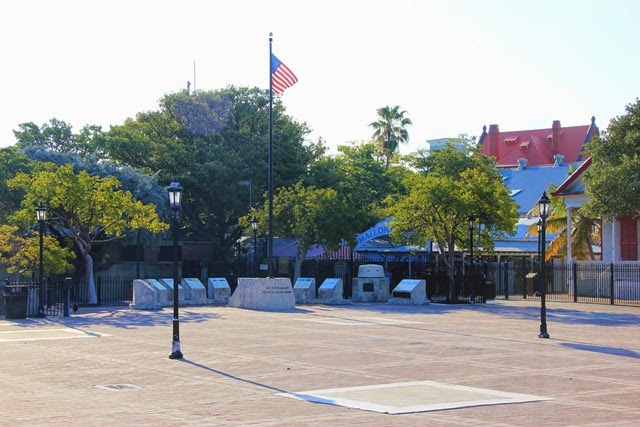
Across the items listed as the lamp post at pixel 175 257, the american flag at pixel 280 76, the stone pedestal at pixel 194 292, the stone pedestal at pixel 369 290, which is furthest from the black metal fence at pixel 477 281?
the lamp post at pixel 175 257

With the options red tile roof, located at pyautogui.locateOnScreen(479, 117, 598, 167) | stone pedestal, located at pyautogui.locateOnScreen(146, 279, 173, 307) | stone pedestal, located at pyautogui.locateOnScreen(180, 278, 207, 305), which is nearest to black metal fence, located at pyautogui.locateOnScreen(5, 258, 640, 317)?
stone pedestal, located at pyautogui.locateOnScreen(146, 279, 173, 307)

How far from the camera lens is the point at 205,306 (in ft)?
118

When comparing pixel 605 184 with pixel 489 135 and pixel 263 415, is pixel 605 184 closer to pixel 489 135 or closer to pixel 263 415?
pixel 263 415

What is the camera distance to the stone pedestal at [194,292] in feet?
A: 120

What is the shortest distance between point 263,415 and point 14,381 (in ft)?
17.6

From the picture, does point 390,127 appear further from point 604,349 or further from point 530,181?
point 604,349

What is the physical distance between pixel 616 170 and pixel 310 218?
13849 mm

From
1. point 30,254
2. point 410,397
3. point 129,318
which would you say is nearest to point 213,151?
point 30,254

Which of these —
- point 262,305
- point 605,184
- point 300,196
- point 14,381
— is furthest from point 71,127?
point 14,381

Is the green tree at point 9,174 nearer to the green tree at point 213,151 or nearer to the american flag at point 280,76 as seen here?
the green tree at point 213,151

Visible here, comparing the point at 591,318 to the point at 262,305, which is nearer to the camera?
the point at 591,318

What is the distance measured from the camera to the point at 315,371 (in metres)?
15.6

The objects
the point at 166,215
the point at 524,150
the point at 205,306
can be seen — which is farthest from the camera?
the point at 524,150

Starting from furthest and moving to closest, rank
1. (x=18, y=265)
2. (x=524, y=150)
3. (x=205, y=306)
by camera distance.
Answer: (x=524, y=150) < (x=205, y=306) < (x=18, y=265)
